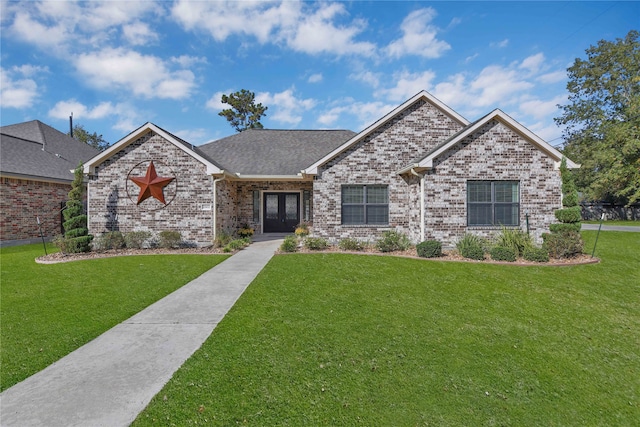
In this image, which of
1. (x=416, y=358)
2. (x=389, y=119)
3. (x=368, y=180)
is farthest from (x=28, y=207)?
(x=416, y=358)

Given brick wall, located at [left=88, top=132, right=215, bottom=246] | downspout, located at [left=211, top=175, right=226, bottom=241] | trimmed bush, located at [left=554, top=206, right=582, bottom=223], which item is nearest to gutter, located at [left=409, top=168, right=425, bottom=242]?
trimmed bush, located at [left=554, top=206, right=582, bottom=223]

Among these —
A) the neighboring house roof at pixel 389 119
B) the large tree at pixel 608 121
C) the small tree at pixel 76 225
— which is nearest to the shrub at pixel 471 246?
the neighboring house roof at pixel 389 119

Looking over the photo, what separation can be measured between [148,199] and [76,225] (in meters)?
2.61

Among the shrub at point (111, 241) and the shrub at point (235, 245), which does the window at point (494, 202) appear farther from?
the shrub at point (111, 241)

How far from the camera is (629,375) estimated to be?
379cm

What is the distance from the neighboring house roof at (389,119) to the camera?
40.1ft

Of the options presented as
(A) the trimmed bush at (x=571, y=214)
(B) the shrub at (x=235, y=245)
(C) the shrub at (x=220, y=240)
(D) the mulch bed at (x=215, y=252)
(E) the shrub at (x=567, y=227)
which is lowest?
(D) the mulch bed at (x=215, y=252)

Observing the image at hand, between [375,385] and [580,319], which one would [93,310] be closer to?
[375,385]

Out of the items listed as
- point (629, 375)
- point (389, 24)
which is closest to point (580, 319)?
point (629, 375)

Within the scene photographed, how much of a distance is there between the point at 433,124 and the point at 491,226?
496cm

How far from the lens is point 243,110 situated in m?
38.7

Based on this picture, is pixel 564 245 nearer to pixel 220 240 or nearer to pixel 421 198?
pixel 421 198

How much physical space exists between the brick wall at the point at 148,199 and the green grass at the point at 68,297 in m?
2.21

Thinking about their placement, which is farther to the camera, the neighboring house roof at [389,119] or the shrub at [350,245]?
the neighboring house roof at [389,119]
